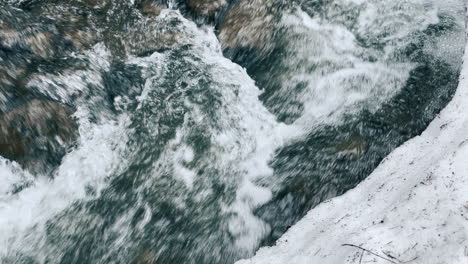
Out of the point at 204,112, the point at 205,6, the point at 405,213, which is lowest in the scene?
the point at 204,112

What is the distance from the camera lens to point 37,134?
578 centimetres

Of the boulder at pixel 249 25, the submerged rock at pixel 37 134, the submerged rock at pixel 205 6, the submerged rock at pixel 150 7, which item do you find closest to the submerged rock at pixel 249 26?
the boulder at pixel 249 25

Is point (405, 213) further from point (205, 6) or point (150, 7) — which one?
point (150, 7)

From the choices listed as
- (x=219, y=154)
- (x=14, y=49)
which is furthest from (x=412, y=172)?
(x=14, y=49)

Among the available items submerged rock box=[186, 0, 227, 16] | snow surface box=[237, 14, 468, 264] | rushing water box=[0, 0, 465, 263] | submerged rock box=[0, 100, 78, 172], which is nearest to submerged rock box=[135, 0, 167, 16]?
rushing water box=[0, 0, 465, 263]

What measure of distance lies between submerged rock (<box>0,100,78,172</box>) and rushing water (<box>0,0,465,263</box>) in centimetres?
8

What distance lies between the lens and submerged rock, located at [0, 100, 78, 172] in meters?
5.63

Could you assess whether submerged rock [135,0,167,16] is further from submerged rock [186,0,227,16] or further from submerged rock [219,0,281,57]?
submerged rock [219,0,281,57]

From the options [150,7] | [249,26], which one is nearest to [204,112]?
[249,26]

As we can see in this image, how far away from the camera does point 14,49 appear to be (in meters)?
6.39

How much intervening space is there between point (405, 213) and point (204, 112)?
12.0 feet

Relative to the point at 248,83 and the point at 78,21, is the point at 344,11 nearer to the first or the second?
the point at 248,83

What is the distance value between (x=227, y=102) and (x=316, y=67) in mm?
1665

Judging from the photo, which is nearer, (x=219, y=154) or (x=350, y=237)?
(x=350, y=237)
